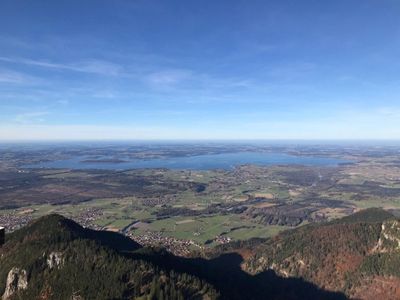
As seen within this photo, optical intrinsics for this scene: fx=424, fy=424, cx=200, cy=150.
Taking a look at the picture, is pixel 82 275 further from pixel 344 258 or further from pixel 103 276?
pixel 344 258

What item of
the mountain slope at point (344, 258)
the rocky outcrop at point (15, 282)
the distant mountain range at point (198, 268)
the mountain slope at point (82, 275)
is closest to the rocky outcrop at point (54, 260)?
the mountain slope at point (82, 275)

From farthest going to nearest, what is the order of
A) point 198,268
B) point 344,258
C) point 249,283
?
point 344,258
point 249,283
point 198,268

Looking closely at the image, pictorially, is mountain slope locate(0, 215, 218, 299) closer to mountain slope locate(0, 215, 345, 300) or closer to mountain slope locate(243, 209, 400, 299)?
mountain slope locate(0, 215, 345, 300)

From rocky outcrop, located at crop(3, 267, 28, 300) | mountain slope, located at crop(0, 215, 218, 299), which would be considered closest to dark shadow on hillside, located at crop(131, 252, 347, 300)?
mountain slope, located at crop(0, 215, 218, 299)

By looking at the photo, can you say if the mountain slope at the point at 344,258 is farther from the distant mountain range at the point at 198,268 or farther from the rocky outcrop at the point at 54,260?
the rocky outcrop at the point at 54,260

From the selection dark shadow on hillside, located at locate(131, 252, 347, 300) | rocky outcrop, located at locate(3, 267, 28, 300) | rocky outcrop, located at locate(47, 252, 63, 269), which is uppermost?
rocky outcrop, located at locate(47, 252, 63, 269)

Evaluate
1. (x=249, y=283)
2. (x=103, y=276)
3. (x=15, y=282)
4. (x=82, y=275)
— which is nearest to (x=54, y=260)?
(x=15, y=282)
